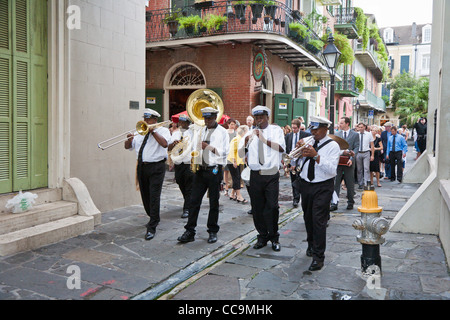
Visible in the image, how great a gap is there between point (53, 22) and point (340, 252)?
553 cm

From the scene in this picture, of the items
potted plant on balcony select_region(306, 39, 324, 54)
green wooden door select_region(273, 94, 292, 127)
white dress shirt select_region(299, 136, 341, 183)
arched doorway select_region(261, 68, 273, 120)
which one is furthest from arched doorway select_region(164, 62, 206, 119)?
white dress shirt select_region(299, 136, 341, 183)

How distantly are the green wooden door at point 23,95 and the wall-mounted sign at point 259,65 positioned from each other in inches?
364

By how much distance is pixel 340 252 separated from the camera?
18.6 ft

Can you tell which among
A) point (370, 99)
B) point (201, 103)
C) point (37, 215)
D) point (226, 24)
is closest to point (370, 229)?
point (201, 103)

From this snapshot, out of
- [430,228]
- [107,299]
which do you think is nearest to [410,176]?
[430,228]

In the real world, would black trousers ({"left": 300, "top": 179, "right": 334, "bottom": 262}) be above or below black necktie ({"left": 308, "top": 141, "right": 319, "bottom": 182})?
below

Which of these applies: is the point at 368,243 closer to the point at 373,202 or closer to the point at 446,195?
the point at 373,202

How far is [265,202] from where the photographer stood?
225 inches

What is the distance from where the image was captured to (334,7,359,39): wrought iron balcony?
935 inches

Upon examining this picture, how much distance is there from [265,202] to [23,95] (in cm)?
390

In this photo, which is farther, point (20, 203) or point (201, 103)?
point (201, 103)

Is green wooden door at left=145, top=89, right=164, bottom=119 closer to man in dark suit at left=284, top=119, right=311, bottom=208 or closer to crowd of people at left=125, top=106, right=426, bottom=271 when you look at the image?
man in dark suit at left=284, top=119, right=311, bottom=208

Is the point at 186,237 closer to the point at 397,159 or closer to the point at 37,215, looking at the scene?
the point at 37,215

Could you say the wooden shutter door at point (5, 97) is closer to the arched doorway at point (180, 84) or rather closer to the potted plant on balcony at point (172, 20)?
the potted plant on balcony at point (172, 20)
